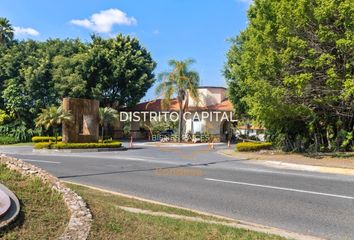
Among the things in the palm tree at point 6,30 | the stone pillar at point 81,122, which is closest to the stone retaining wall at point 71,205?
the stone pillar at point 81,122

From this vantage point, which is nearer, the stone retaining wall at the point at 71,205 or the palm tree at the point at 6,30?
the stone retaining wall at the point at 71,205

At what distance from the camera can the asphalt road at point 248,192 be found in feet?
28.1

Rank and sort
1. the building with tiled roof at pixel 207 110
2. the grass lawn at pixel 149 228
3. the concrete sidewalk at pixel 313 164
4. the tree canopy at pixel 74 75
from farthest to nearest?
the building with tiled roof at pixel 207 110, the tree canopy at pixel 74 75, the concrete sidewalk at pixel 313 164, the grass lawn at pixel 149 228

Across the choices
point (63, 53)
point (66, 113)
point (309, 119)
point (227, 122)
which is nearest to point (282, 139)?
point (309, 119)

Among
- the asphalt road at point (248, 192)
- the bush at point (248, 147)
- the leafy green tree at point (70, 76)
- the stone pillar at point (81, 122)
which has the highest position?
the leafy green tree at point (70, 76)

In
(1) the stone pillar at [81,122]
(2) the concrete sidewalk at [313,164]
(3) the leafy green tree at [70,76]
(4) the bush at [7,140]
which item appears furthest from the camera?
(3) the leafy green tree at [70,76]

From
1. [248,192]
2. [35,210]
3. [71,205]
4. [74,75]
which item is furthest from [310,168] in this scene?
[74,75]

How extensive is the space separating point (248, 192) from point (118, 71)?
3647 centimetres

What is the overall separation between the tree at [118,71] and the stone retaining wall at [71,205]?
3758 cm

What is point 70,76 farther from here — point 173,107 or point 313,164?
point 313,164

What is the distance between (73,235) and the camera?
564cm

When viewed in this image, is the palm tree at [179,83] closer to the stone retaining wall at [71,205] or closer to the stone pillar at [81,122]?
the stone pillar at [81,122]

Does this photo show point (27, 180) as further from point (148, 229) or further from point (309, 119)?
point (309, 119)

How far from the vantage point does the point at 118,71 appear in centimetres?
4666
